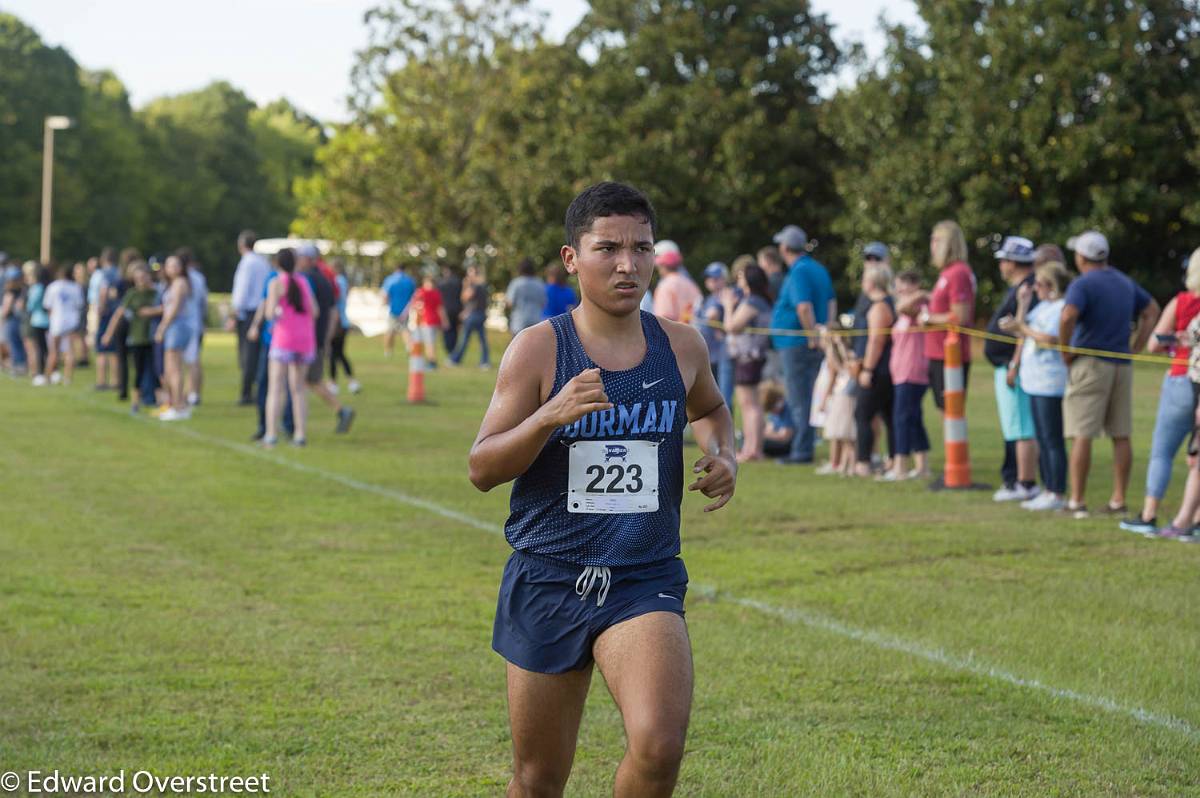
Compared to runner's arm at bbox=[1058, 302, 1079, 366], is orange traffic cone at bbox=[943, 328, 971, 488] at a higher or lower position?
lower

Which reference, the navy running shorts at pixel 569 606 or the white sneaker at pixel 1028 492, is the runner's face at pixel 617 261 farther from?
the white sneaker at pixel 1028 492

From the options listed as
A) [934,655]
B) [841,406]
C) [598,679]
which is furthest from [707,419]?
[841,406]

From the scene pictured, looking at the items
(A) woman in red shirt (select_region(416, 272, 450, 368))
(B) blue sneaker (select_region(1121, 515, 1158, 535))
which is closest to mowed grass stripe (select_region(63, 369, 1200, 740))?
(B) blue sneaker (select_region(1121, 515, 1158, 535))

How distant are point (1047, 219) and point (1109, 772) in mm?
34947

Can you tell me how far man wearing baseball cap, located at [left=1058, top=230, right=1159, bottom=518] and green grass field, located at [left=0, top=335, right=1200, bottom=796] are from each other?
0.72 metres

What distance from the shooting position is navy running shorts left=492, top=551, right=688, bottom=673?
4035mm

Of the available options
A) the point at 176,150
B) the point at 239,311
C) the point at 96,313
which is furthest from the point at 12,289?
the point at 176,150

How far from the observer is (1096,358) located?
1168cm

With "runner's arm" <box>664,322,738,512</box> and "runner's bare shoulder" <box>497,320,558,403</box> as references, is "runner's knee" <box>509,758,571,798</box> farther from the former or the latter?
"runner's bare shoulder" <box>497,320,558,403</box>

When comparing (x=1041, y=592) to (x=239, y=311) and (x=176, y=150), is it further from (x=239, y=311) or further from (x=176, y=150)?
(x=176, y=150)

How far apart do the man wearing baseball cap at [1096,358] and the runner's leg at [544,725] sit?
836 centimetres

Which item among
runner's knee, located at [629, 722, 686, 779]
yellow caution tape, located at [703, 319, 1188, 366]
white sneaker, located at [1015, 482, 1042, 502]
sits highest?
yellow caution tape, located at [703, 319, 1188, 366]

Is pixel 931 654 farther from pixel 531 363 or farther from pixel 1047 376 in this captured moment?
pixel 1047 376

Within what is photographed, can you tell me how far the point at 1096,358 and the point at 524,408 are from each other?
8464mm
